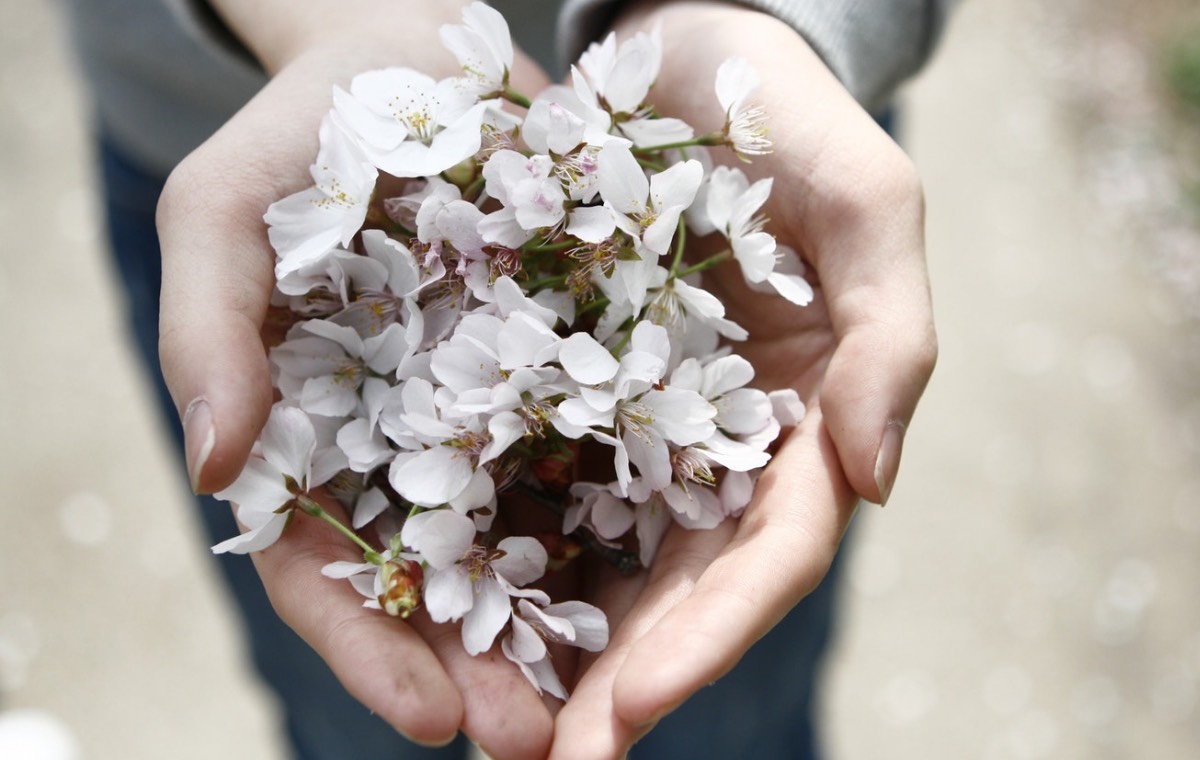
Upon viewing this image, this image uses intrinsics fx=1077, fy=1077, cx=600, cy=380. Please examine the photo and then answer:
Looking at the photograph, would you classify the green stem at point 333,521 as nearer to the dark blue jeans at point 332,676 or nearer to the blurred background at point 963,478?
the dark blue jeans at point 332,676

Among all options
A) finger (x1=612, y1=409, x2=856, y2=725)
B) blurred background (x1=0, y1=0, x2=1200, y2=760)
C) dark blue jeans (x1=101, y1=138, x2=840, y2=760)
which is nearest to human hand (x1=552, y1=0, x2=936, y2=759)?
finger (x1=612, y1=409, x2=856, y2=725)

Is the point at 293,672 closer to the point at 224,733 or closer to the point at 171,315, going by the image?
the point at 224,733

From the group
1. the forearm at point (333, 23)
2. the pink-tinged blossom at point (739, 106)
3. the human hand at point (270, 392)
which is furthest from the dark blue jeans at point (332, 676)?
the pink-tinged blossom at point (739, 106)

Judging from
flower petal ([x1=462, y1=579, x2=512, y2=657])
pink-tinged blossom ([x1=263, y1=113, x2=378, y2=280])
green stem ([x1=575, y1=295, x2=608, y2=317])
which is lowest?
flower petal ([x1=462, y1=579, x2=512, y2=657])

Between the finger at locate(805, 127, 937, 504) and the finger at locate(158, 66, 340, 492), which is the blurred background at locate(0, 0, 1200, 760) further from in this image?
the finger at locate(805, 127, 937, 504)

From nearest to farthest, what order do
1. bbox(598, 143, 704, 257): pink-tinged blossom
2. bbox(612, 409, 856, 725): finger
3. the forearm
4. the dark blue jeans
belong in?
bbox(612, 409, 856, 725): finger → bbox(598, 143, 704, 257): pink-tinged blossom → the forearm → the dark blue jeans

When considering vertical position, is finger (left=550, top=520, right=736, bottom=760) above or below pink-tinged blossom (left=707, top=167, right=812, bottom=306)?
below
